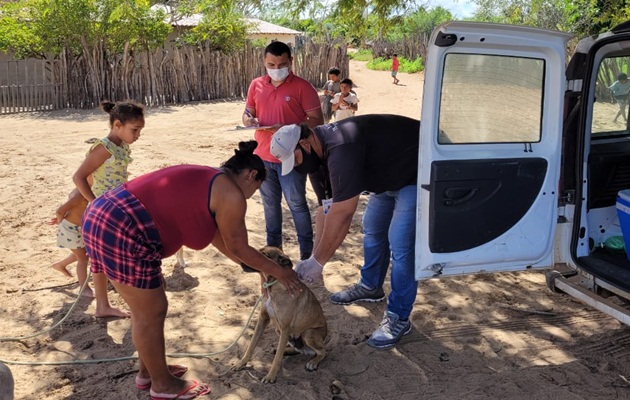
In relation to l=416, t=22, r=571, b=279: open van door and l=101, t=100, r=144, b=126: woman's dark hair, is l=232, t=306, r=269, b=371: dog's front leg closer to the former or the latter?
l=416, t=22, r=571, b=279: open van door

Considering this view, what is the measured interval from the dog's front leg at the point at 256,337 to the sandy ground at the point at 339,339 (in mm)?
93

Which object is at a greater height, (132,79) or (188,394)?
(132,79)

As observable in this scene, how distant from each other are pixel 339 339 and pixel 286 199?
1.52 m

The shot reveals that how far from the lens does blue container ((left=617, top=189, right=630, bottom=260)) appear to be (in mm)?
4367

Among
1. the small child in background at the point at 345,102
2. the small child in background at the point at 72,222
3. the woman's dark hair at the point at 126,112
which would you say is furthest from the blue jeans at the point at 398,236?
the small child in background at the point at 345,102

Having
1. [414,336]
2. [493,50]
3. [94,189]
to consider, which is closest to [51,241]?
[94,189]

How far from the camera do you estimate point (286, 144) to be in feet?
12.3

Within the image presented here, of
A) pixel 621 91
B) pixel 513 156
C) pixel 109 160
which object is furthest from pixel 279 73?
pixel 621 91

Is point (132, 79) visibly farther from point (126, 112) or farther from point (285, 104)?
point (126, 112)

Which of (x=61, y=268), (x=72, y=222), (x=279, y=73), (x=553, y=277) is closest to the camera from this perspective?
(x=553, y=277)

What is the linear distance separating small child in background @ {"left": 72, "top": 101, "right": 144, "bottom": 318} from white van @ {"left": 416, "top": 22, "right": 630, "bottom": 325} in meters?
2.20

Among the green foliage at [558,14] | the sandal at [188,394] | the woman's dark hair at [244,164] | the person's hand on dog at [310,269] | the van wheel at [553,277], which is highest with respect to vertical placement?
the green foliage at [558,14]

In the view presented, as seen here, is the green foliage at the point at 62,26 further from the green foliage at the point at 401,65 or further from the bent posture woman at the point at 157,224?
the green foliage at the point at 401,65

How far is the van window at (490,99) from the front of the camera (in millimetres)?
3787
